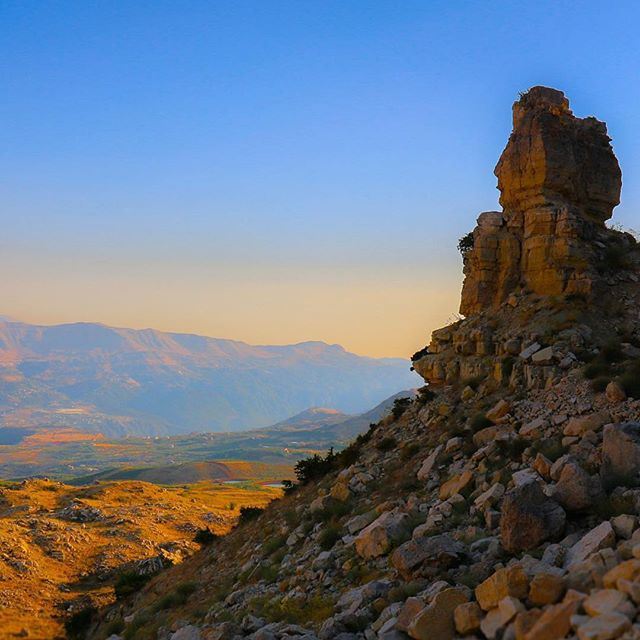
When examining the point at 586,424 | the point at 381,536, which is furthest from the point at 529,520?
the point at 586,424

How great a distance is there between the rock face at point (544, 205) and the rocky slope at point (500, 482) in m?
0.09

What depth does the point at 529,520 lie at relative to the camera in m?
12.7

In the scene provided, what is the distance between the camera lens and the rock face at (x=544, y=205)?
26484 mm

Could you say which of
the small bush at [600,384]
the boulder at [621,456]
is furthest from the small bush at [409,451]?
the boulder at [621,456]

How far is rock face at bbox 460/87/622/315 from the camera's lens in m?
26.5

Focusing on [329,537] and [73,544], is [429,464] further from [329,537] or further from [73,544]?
[73,544]

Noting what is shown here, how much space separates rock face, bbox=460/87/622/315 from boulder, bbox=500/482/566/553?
587 inches

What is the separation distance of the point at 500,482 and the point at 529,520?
4732mm

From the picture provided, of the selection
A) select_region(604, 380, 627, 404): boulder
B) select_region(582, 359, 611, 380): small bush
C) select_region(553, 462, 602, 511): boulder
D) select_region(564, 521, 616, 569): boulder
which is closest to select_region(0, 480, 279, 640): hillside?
select_region(582, 359, 611, 380): small bush

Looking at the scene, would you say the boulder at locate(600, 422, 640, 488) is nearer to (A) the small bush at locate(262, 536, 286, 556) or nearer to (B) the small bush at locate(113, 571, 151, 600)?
(A) the small bush at locate(262, 536, 286, 556)

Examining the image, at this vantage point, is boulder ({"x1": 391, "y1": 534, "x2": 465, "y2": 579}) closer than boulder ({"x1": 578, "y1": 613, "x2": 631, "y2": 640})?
No

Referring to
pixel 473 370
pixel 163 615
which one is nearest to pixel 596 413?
pixel 473 370

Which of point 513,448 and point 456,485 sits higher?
point 513,448

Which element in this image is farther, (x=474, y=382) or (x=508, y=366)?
(x=474, y=382)
